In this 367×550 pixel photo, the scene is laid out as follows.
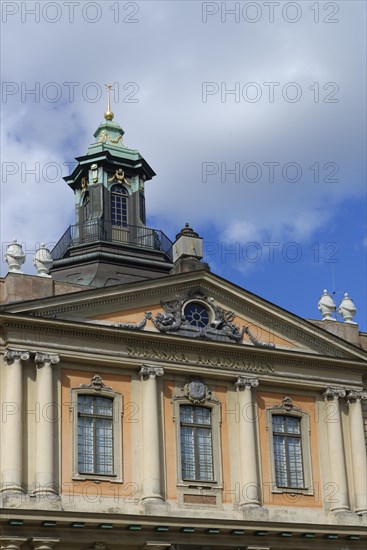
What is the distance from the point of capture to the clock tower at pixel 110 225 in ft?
112

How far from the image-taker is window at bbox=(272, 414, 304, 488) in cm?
3194

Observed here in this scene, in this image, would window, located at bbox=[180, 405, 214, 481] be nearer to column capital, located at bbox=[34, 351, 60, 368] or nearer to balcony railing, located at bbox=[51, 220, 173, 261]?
column capital, located at bbox=[34, 351, 60, 368]

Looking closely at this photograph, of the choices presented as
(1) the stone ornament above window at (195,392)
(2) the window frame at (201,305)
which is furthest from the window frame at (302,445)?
(2) the window frame at (201,305)

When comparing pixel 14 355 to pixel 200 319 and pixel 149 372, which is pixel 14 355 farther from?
pixel 200 319

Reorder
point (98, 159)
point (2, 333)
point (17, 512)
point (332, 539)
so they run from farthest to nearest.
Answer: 1. point (98, 159)
2. point (332, 539)
3. point (2, 333)
4. point (17, 512)

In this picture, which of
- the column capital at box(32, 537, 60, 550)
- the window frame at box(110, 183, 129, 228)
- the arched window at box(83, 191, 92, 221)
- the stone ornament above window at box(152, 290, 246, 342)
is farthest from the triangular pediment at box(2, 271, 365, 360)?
the arched window at box(83, 191, 92, 221)

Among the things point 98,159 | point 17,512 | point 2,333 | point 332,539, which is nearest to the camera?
point 17,512

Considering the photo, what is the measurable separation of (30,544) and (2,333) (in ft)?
18.1

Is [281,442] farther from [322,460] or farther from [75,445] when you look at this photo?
[75,445]

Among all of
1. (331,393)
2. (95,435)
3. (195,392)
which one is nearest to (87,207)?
(195,392)

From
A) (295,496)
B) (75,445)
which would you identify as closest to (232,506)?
(295,496)

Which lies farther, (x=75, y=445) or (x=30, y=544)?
(x=75, y=445)

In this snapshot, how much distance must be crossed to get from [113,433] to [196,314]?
14.8 ft

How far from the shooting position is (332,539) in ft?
103
